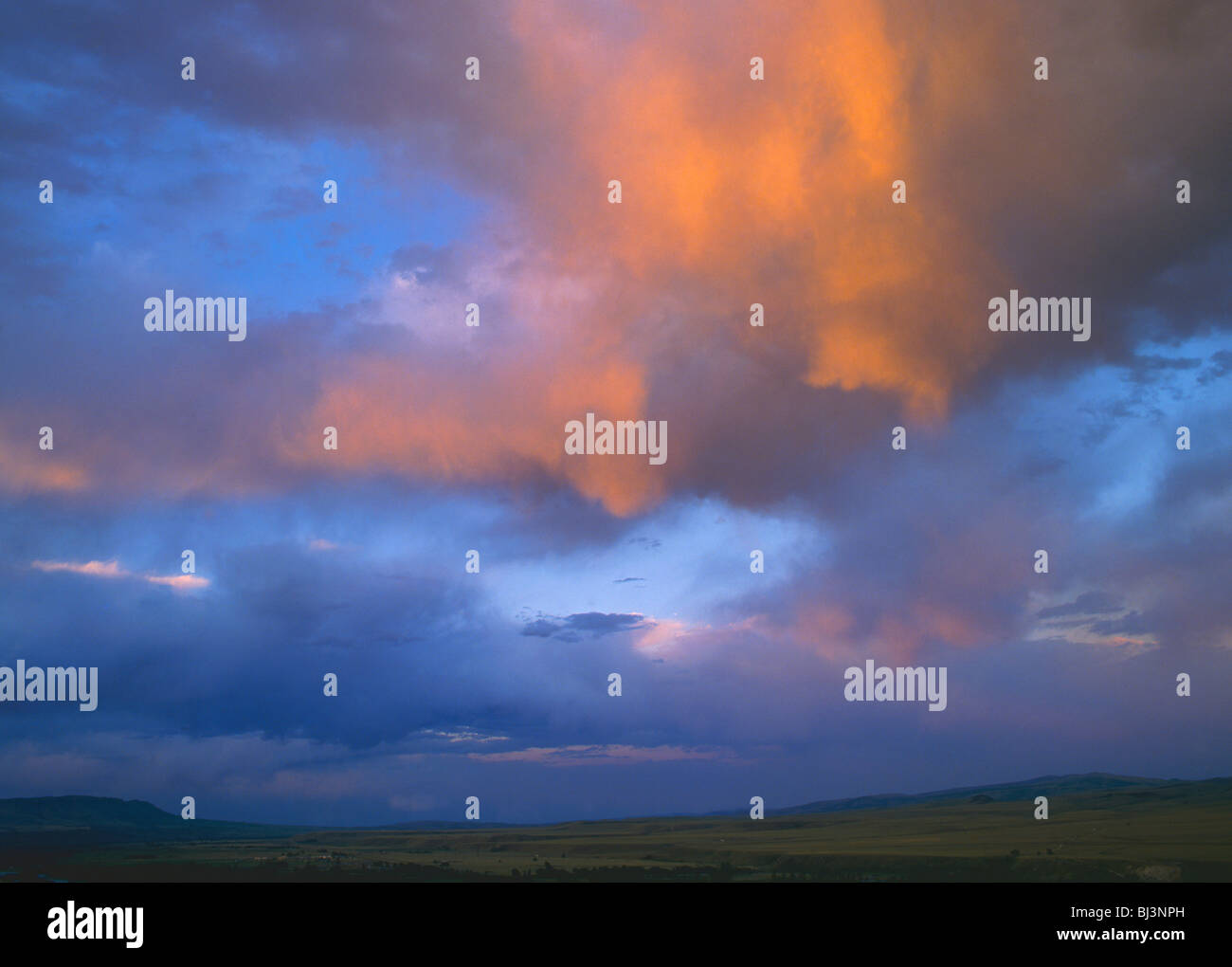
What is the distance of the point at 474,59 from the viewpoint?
6328cm

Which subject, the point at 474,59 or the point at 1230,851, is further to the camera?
the point at 1230,851

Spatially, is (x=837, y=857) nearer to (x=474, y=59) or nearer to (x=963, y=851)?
(x=963, y=851)

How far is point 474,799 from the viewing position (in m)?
64.4
